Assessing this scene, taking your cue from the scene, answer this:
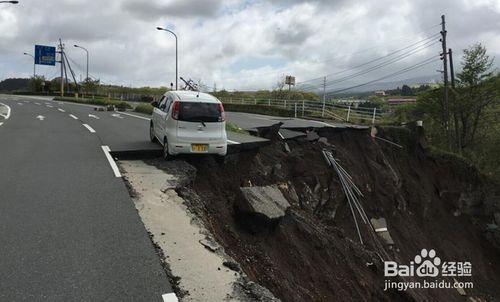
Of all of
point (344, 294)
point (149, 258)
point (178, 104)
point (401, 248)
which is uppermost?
point (178, 104)

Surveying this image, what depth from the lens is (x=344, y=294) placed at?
10133 millimetres

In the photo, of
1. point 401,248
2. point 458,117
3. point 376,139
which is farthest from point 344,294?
point 458,117

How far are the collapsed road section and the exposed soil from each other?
0.05 metres

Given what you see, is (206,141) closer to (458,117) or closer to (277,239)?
(277,239)

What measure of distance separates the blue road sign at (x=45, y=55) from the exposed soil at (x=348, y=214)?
2233 inches

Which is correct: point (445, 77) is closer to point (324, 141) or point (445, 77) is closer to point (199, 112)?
point (324, 141)

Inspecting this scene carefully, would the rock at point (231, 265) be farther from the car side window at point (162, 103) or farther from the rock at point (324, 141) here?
the rock at point (324, 141)

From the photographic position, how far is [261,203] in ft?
31.2

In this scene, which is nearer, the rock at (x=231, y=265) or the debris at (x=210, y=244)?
the rock at (x=231, y=265)

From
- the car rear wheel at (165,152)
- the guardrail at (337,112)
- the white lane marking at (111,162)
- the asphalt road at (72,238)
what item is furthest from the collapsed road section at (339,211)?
the guardrail at (337,112)

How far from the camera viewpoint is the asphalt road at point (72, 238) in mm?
4605

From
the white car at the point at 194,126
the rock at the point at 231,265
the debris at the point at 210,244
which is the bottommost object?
the rock at the point at 231,265

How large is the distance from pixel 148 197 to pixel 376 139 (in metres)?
17.8

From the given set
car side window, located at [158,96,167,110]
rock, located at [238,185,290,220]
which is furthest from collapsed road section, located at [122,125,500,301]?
car side window, located at [158,96,167,110]
